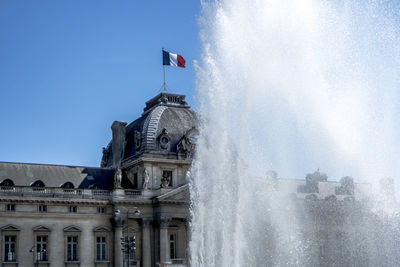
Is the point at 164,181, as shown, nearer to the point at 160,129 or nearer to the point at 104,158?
the point at 160,129

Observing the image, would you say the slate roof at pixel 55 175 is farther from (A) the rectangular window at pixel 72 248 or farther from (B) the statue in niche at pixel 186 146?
(B) the statue in niche at pixel 186 146

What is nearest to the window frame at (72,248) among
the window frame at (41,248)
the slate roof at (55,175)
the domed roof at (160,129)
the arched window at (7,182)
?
the window frame at (41,248)

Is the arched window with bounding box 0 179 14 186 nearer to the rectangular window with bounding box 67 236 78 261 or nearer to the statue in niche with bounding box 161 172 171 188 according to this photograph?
the rectangular window with bounding box 67 236 78 261

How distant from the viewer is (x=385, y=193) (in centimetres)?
5203

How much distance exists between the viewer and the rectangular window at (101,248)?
6738 cm

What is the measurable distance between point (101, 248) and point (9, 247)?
31.8ft

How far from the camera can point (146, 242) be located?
68.1 m

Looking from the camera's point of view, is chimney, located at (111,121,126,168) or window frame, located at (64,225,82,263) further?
chimney, located at (111,121,126,168)

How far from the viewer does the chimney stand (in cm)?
7612

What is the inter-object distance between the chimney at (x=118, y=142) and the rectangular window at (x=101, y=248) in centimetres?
1078

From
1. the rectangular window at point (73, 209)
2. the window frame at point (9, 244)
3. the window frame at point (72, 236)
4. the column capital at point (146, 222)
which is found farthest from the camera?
the column capital at point (146, 222)

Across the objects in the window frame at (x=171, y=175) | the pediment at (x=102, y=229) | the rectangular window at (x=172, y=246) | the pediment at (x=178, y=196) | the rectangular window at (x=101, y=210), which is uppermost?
the window frame at (x=171, y=175)

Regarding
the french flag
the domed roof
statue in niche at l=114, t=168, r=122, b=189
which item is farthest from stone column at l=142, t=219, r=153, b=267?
the french flag

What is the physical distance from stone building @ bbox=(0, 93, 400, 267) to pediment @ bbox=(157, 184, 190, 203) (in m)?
0.11
